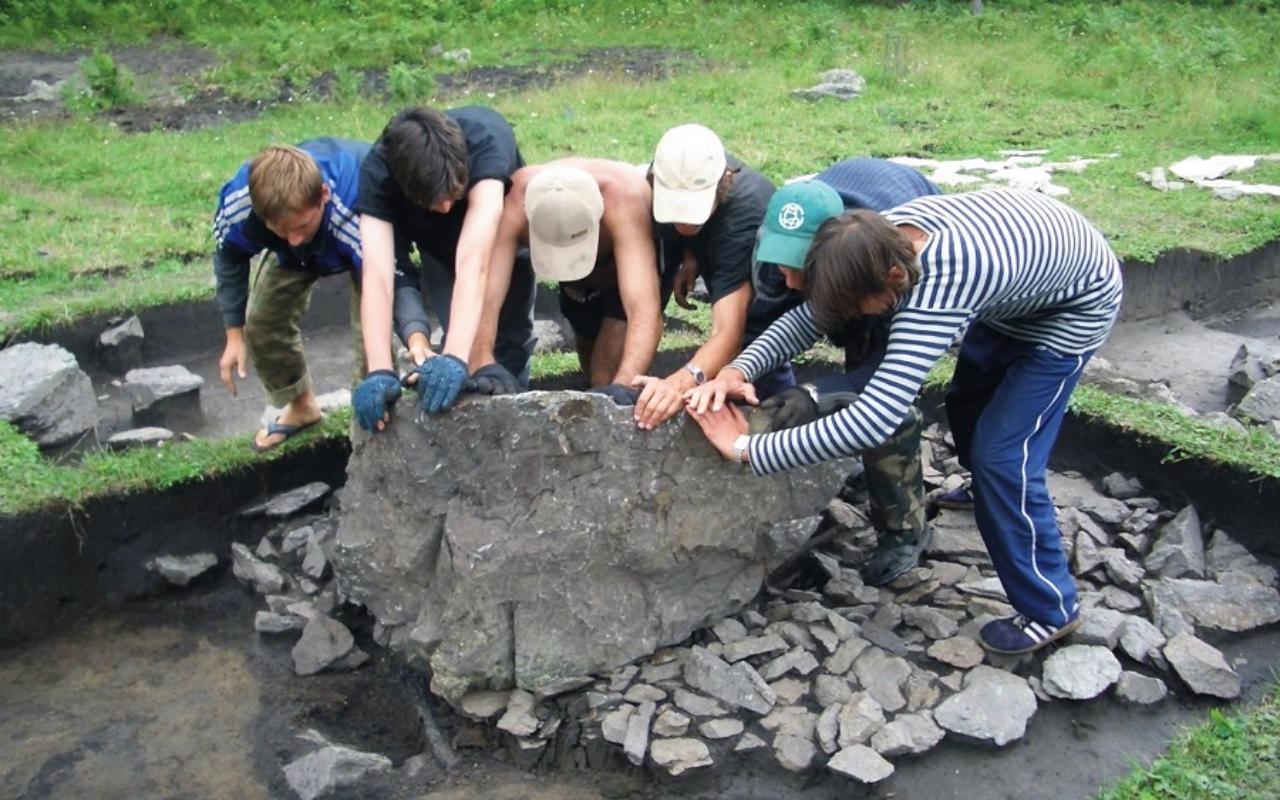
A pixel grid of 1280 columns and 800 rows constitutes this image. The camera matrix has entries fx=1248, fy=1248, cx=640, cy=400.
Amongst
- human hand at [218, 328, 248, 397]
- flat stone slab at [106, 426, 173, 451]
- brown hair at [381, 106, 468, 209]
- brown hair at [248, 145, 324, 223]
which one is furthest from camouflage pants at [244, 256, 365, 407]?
brown hair at [381, 106, 468, 209]

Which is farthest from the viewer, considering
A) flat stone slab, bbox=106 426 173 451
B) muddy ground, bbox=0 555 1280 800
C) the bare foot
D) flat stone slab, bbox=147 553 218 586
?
flat stone slab, bbox=106 426 173 451

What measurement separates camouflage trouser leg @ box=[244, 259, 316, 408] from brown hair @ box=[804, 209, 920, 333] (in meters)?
2.53

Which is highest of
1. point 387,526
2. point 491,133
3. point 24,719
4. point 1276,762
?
point 491,133

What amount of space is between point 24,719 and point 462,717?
1529mm

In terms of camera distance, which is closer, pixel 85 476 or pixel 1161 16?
pixel 85 476

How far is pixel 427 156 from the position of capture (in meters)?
4.11

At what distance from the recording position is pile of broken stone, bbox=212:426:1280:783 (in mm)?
3904

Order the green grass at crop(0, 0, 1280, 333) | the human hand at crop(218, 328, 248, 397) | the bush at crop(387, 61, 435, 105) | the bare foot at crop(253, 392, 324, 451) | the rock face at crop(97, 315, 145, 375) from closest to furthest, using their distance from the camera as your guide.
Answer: the human hand at crop(218, 328, 248, 397)
the bare foot at crop(253, 392, 324, 451)
the rock face at crop(97, 315, 145, 375)
the green grass at crop(0, 0, 1280, 333)
the bush at crop(387, 61, 435, 105)

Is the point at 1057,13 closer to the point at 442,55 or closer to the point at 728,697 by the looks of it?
the point at 442,55

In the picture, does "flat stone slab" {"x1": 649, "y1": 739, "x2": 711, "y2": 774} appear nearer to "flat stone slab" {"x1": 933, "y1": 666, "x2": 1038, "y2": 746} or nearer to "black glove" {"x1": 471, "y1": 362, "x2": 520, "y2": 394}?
"flat stone slab" {"x1": 933, "y1": 666, "x2": 1038, "y2": 746}

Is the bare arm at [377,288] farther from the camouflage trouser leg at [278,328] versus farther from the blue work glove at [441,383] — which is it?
the camouflage trouser leg at [278,328]

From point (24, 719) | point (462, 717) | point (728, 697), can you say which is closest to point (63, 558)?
point (24, 719)

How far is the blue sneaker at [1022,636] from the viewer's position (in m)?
4.14

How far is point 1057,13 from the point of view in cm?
1823
